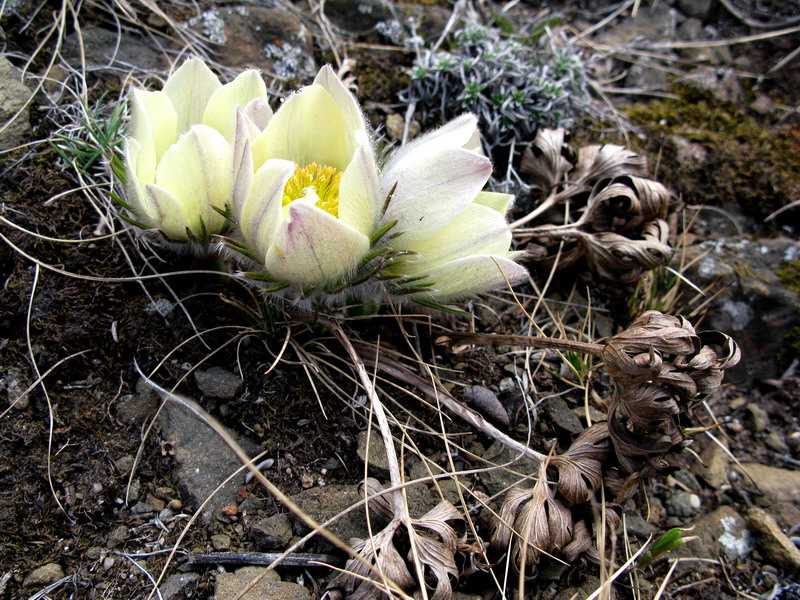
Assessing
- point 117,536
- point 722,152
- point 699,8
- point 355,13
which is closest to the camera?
point 117,536

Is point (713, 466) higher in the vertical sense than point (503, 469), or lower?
lower

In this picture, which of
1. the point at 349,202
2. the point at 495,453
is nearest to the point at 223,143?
the point at 349,202

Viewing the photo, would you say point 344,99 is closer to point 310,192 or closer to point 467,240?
point 310,192

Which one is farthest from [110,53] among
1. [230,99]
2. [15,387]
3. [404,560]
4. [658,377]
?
[658,377]

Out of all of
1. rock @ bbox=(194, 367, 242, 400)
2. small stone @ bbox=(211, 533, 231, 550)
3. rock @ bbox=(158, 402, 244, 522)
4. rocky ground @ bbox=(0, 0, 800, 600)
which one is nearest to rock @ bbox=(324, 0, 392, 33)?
rocky ground @ bbox=(0, 0, 800, 600)

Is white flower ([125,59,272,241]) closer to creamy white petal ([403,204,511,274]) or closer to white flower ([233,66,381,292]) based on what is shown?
white flower ([233,66,381,292])

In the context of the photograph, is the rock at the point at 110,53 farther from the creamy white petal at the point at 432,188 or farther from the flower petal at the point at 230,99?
the creamy white petal at the point at 432,188
